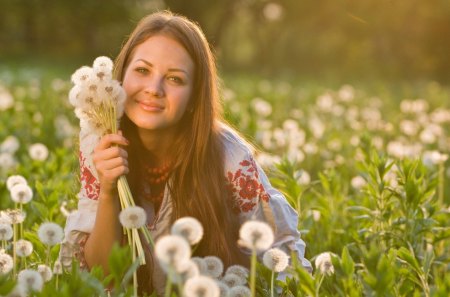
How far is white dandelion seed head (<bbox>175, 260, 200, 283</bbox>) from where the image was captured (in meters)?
1.92

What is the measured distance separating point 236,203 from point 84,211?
743 millimetres

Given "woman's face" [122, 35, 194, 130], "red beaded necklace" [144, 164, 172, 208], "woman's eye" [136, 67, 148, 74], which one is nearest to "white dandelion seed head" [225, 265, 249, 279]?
"woman's face" [122, 35, 194, 130]

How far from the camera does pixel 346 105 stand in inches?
579

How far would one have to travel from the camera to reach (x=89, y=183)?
3.77 meters

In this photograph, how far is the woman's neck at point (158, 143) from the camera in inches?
148

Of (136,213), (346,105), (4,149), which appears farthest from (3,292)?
(346,105)

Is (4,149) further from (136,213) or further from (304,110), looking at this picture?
(304,110)

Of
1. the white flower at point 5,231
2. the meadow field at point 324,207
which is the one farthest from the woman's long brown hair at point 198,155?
the white flower at point 5,231

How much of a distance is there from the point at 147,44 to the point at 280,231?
112cm

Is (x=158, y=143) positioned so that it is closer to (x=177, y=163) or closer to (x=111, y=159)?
(x=177, y=163)

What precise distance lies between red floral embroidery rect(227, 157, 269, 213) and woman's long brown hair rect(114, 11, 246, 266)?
1.8 inches

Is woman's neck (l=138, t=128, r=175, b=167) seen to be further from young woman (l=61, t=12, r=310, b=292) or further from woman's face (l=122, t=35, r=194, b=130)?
woman's face (l=122, t=35, r=194, b=130)

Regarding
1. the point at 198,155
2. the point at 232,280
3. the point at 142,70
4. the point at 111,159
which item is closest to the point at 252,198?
the point at 198,155

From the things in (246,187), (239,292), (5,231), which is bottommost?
(239,292)
